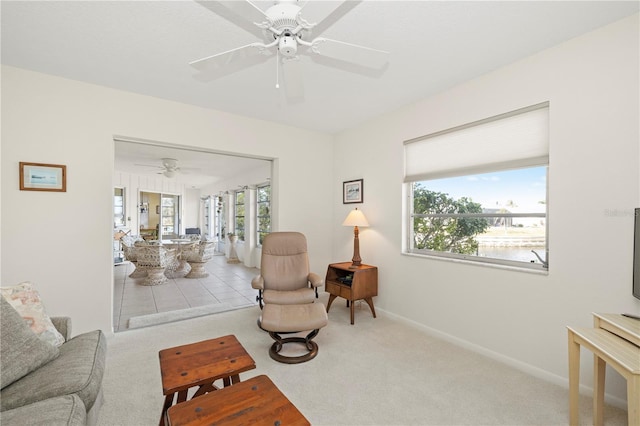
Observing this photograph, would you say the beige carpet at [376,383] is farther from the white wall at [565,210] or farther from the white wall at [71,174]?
the white wall at [71,174]

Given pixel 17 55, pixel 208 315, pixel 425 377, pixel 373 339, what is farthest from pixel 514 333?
pixel 17 55

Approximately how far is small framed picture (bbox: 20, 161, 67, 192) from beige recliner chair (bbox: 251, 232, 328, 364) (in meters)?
2.09

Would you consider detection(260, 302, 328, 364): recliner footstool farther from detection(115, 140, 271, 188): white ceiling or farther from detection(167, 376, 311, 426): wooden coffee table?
detection(115, 140, 271, 188): white ceiling

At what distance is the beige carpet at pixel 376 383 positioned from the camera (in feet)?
5.96

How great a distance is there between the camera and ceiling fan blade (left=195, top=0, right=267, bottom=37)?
1.30 m

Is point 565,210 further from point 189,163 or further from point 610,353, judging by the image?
point 189,163

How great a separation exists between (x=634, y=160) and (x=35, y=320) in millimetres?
3888

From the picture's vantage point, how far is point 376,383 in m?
2.16

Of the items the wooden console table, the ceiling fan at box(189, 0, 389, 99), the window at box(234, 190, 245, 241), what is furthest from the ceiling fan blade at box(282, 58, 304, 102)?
the window at box(234, 190, 245, 241)

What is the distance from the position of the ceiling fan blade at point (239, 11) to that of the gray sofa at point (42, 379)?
1838mm

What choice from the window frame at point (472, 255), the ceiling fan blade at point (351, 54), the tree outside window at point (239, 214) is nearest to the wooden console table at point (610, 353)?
the window frame at point (472, 255)

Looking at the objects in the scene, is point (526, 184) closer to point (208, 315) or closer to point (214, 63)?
point (214, 63)

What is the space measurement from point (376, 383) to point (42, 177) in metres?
3.49

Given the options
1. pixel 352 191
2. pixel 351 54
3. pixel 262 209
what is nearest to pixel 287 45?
pixel 351 54
